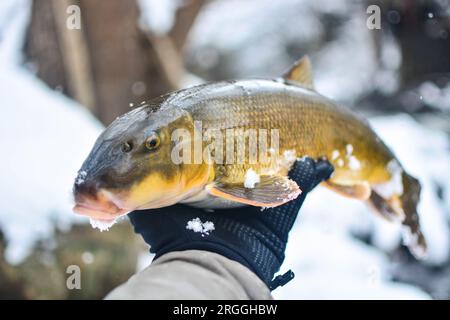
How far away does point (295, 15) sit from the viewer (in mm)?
7082

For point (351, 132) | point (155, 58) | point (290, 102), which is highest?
point (290, 102)

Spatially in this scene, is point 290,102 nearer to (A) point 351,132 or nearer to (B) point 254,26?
(A) point 351,132

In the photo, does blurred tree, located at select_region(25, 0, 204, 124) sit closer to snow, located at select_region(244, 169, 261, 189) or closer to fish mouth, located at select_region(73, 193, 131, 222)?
snow, located at select_region(244, 169, 261, 189)

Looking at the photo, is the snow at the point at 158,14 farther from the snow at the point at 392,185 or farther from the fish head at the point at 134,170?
the fish head at the point at 134,170

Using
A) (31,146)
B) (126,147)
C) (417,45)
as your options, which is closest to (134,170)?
(126,147)

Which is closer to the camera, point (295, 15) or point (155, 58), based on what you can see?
point (155, 58)

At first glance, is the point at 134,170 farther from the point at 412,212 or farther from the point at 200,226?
the point at 412,212

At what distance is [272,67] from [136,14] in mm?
3145

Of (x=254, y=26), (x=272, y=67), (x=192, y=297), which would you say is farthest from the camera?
(x=254, y=26)

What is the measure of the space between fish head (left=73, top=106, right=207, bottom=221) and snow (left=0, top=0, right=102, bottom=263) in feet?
5.02

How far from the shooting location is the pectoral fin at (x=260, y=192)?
42.2 inches

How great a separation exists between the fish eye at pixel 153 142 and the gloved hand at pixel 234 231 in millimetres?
200

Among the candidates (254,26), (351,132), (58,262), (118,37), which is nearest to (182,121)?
(351,132)

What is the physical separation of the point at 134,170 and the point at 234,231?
0.29 metres
